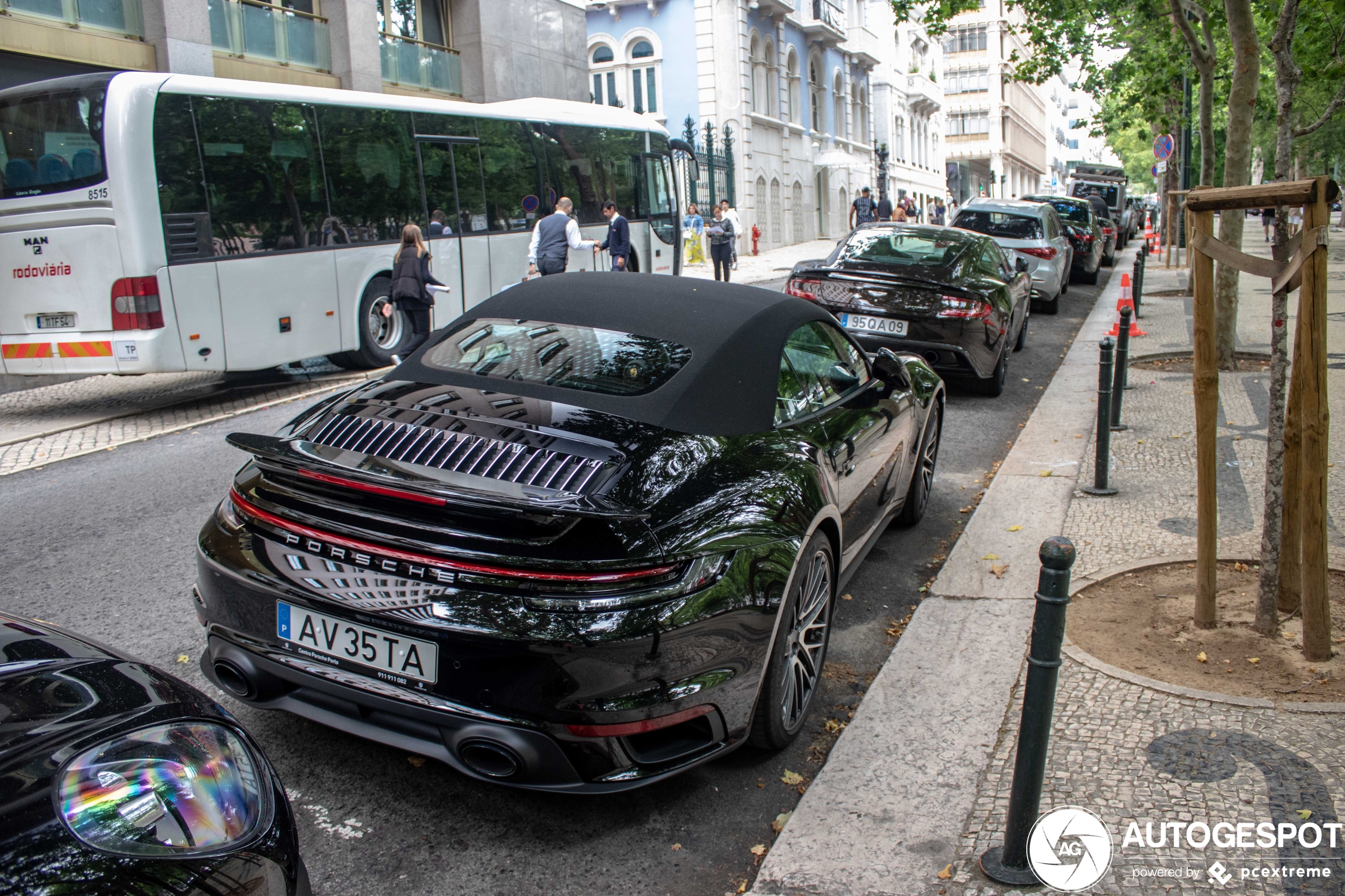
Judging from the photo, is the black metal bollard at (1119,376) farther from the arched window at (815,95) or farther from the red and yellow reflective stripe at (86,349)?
the arched window at (815,95)

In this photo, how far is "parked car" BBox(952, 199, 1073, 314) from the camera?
52.4 feet

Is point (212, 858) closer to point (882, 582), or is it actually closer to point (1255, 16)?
point (882, 582)

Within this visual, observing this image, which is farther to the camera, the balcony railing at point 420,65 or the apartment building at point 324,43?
the balcony railing at point 420,65

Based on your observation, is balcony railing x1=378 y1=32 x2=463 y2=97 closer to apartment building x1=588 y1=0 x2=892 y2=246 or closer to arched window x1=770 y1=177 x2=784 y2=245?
apartment building x1=588 y1=0 x2=892 y2=246

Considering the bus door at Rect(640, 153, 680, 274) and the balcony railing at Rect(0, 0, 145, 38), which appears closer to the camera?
the balcony railing at Rect(0, 0, 145, 38)

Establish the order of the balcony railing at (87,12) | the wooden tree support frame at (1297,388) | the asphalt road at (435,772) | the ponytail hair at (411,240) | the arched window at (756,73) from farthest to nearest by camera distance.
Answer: the arched window at (756,73) → the balcony railing at (87,12) → the ponytail hair at (411,240) → the wooden tree support frame at (1297,388) → the asphalt road at (435,772)

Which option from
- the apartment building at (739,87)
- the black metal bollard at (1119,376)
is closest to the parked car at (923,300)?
the black metal bollard at (1119,376)

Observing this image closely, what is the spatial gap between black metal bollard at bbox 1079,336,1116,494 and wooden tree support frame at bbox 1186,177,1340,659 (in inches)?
77.1

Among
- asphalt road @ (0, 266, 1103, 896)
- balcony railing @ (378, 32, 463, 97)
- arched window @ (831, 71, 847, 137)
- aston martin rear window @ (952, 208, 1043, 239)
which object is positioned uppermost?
arched window @ (831, 71, 847, 137)

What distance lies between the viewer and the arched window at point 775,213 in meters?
43.1

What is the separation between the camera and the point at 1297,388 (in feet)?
12.7

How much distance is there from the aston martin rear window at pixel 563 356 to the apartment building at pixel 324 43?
14220mm

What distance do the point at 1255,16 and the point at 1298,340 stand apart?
82.0 ft

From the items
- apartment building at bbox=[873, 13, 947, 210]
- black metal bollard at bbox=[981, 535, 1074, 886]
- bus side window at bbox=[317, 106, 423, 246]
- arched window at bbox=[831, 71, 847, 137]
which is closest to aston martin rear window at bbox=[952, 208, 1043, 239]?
bus side window at bbox=[317, 106, 423, 246]
